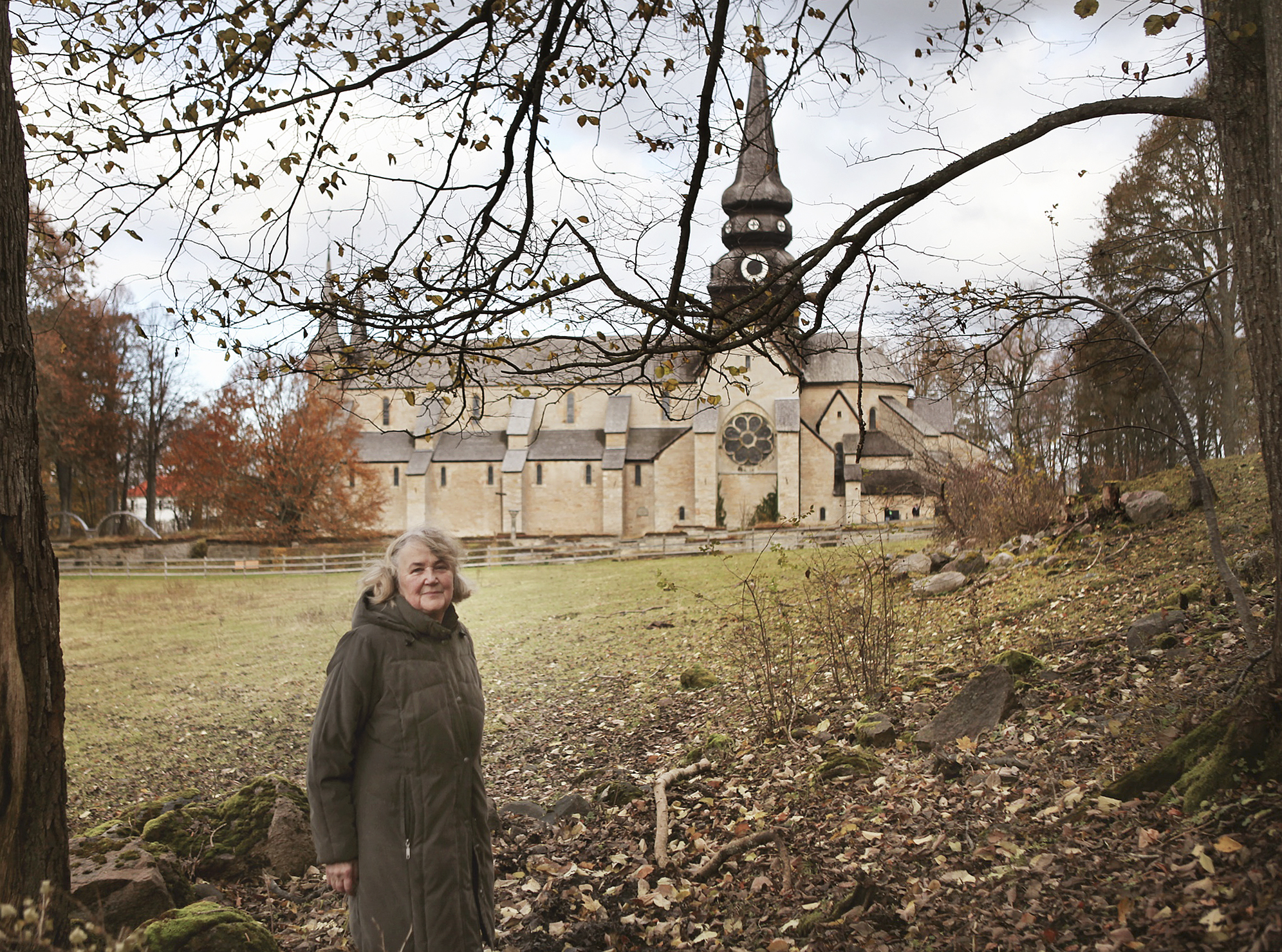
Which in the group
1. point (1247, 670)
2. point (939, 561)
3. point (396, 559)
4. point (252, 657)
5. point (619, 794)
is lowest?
point (252, 657)

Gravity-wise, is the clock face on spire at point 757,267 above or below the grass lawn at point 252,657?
above

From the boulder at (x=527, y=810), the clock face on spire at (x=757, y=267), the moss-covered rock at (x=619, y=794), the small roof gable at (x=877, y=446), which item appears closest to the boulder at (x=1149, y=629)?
the moss-covered rock at (x=619, y=794)

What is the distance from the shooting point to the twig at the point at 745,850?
4832 mm

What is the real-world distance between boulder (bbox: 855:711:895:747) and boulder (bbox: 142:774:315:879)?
3700 mm

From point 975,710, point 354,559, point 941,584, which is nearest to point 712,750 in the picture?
point 975,710

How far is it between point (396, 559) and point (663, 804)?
3120 millimetres

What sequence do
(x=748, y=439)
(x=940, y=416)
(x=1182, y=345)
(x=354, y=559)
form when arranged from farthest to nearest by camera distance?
(x=940, y=416), (x=748, y=439), (x=354, y=559), (x=1182, y=345)

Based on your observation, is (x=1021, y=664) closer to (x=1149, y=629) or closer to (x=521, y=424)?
(x=1149, y=629)

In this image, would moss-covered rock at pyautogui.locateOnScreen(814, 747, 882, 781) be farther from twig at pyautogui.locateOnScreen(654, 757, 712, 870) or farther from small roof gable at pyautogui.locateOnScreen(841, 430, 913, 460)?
small roof gable at pyautogui.locateOnScreen(841, 430, 913, 460)

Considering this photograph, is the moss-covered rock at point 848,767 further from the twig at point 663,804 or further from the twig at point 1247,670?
the twig at point 1247,670

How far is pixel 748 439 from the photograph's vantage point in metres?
45.1

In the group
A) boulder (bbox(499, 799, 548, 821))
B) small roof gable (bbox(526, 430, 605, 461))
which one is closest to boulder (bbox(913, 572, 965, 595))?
boulder (bbox(499, 799, 548, 821))

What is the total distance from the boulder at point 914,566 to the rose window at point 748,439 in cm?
3101

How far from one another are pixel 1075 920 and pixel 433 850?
8.18 feet
